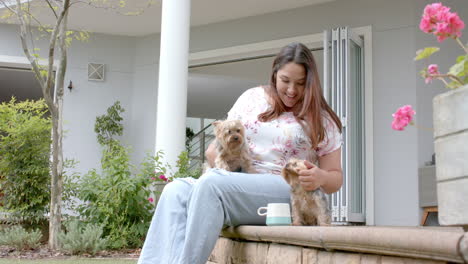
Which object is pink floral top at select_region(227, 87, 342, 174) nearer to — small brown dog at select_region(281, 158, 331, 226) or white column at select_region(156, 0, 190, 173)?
small brown dog at select_region(281, 158, 331, 226)

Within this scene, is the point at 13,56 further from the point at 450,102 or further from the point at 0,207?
the point at 450,102

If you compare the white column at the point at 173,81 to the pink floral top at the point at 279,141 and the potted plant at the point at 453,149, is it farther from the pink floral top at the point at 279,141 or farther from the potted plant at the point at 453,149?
the potted plant at the point at 453,149

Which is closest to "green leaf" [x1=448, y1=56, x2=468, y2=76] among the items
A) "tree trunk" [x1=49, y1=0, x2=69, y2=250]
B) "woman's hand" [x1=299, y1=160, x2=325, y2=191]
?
"woman's hand" [x1=299, y1=160, x2=325, y2=191]

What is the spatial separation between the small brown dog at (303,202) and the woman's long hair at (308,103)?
0.28 metres

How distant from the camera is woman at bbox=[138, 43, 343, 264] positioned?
228 cm

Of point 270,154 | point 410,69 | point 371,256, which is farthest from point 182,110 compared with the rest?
point 371,256

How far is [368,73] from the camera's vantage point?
299 inches

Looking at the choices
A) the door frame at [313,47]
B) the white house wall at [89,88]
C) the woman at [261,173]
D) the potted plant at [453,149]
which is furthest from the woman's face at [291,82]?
the white house wall at [89,88]

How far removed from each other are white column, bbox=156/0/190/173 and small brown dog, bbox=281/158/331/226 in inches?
161

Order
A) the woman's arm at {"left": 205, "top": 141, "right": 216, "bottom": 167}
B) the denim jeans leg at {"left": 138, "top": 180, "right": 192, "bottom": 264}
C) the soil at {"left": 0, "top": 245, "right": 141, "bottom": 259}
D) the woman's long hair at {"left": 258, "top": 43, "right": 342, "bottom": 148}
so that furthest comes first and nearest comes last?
the soil at {"left": 0, "top": 245, "right": 141, "bottom": 259} < the woman's arm at {"left": 205, "top": 141, "right": 216, "bottom": 167} < the woman's long hair at {"left": 258, "top": 43, "right": 342, "bottom": 148} < the denim jeans leg at {"left": 138, "top": 180, "right": 192, "bottom": 264}

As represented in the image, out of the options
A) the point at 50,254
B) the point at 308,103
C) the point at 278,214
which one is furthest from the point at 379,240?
the point at 50,254

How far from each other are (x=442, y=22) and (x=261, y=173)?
1459 millimetres

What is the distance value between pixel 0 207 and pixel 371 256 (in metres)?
5.99

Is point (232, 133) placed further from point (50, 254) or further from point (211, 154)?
point (50, 254)
